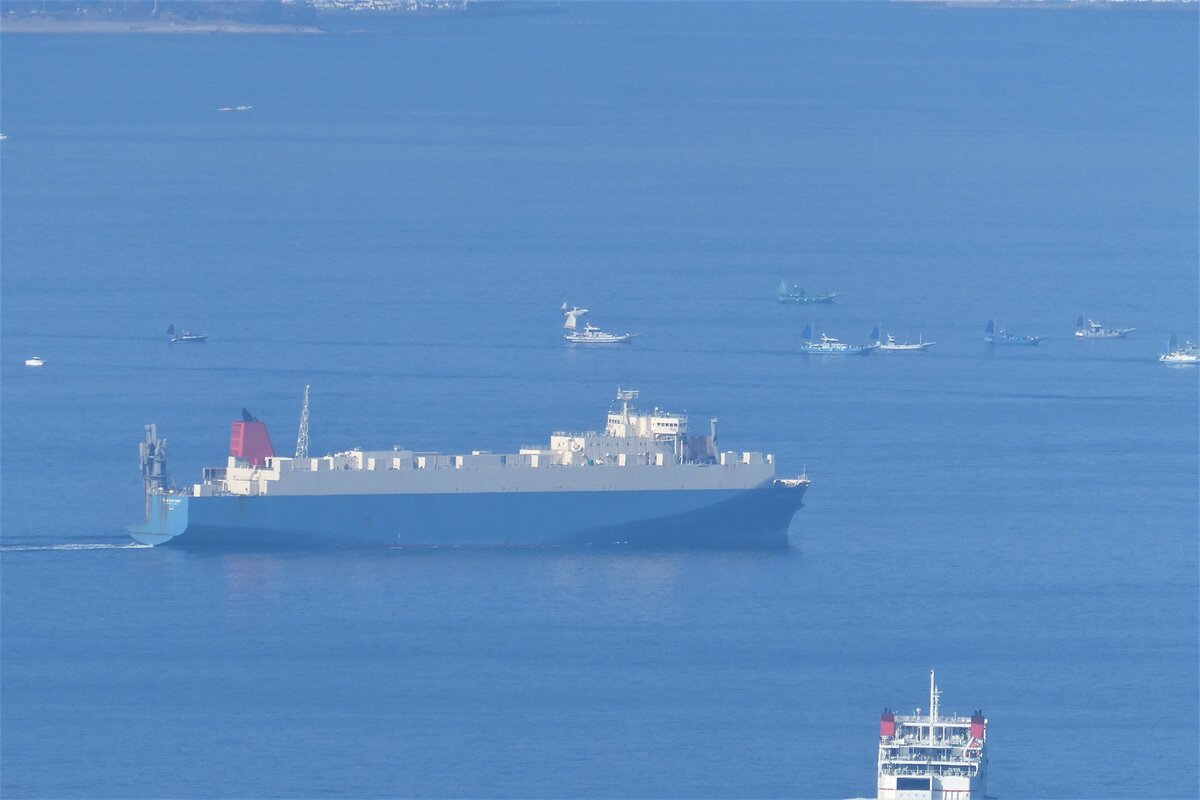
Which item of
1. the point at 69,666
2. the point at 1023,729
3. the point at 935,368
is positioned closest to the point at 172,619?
the point at 69,666

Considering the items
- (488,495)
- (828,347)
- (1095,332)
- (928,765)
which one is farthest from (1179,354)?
(928,765)

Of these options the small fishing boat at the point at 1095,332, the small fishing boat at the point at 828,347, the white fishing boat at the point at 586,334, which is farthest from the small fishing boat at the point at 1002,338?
the white fishing boat at the point at 586,334

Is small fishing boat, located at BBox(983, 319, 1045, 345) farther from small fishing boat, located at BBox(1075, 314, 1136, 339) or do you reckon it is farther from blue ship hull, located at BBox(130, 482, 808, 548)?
blue ship hull, located at BBox(130, 482, 808, 548)

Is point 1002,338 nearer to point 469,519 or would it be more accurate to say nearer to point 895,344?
point 895,344

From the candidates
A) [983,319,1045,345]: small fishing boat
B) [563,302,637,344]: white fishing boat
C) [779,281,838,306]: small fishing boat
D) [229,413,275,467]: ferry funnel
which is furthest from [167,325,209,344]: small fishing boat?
[229,413,275,467]: ferry funnel

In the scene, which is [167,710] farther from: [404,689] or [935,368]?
[935,368]

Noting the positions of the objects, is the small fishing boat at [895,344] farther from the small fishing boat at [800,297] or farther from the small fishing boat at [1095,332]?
the small fishing boat at [800,297]

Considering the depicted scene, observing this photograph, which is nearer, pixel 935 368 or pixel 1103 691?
pixel 1103 691
